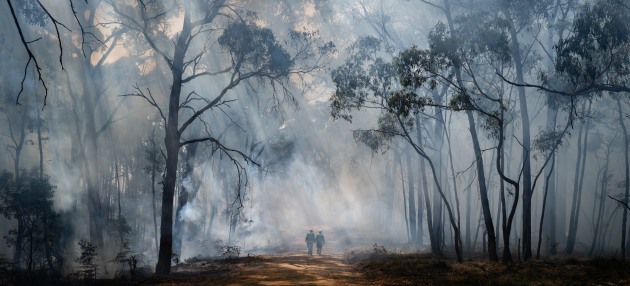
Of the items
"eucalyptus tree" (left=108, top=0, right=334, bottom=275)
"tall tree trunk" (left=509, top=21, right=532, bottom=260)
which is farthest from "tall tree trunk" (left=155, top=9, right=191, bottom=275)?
"tall tree trunk" (left=509, top=21, right=532, bottom=260)

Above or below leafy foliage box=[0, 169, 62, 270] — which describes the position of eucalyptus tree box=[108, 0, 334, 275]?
above

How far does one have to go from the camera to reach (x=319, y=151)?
172 feet

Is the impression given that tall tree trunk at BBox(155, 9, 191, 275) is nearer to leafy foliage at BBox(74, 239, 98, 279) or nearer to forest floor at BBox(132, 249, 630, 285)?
forest floor at BBox(132, 249, 630, 285)

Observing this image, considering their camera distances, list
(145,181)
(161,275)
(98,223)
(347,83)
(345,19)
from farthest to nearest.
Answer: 1. (145,181)
2. (345,19)
3. (98,223)
4. (347,83)
5. (161,275)

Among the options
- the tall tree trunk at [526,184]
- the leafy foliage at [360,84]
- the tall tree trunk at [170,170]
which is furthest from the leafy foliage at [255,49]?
the tall tree trunk at [526,184]

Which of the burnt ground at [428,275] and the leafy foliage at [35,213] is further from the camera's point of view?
the leafy foliage at [35,213]

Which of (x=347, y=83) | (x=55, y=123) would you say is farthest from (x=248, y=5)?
(x=55, y=123)

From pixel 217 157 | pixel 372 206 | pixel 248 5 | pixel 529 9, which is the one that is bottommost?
pixel 372 206

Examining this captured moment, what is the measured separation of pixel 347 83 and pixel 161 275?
9.97 meters

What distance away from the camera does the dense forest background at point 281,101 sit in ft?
55.8

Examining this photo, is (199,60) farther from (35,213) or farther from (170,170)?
(35,213)

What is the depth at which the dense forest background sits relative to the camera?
17000mm

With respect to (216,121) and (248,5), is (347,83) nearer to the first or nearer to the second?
(248,5)

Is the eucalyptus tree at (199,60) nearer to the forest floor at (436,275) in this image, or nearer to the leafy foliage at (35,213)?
the forest floor at (436,275)
